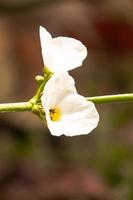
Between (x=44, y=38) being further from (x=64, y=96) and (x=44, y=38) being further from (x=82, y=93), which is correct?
(x=82, y=93)

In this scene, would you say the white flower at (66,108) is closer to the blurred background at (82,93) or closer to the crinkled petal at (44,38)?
the crinkled petal at (44,38)

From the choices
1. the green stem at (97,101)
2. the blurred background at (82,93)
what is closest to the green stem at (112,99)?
the green stem at (97,101)

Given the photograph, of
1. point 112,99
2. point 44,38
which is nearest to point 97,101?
point 112,99

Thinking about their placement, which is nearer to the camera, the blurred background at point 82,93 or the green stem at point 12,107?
the green stem at point 12,107

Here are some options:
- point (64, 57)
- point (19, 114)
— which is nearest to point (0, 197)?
point (19, 114)

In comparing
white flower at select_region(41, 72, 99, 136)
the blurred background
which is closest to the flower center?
white flower at select_region(41, 72, 99, 136)

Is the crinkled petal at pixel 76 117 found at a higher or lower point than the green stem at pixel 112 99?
lower

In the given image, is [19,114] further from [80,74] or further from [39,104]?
[39,104]
